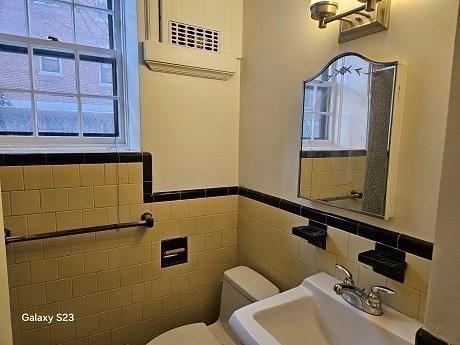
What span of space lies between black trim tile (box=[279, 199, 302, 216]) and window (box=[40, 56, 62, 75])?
129 cm

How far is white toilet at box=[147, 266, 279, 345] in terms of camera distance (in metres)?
1.45

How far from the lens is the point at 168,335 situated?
1.46m

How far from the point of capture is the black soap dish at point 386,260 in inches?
38.9

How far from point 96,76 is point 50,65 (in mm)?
212

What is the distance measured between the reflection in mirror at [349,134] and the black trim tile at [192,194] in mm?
598

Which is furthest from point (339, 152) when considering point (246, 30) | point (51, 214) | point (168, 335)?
point (51, 214)

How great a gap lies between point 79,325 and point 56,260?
36 centimetres

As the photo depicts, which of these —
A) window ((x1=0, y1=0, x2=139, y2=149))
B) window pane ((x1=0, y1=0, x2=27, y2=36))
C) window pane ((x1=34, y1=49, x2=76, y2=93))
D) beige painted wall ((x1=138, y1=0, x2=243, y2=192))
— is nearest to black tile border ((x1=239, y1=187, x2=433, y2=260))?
beige painted wall ((x1=138, y1=0, x2=243, y2=192))

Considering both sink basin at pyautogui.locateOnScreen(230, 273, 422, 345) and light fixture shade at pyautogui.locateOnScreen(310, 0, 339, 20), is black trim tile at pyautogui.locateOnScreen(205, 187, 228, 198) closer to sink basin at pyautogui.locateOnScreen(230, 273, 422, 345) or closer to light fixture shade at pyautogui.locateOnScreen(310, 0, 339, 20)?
sink basin at pyautogui.locateOnScreen(230, 273, 422, 345)

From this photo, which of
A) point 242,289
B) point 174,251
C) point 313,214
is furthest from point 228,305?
point 313,214

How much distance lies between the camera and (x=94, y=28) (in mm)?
1609

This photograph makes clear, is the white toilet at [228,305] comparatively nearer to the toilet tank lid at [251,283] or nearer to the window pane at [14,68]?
the toilet tank lid at [251,283]

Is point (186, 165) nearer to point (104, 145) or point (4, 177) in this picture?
point (104, 145)

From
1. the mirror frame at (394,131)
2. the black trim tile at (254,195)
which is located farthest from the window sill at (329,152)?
the black trim tile at (254,195)
